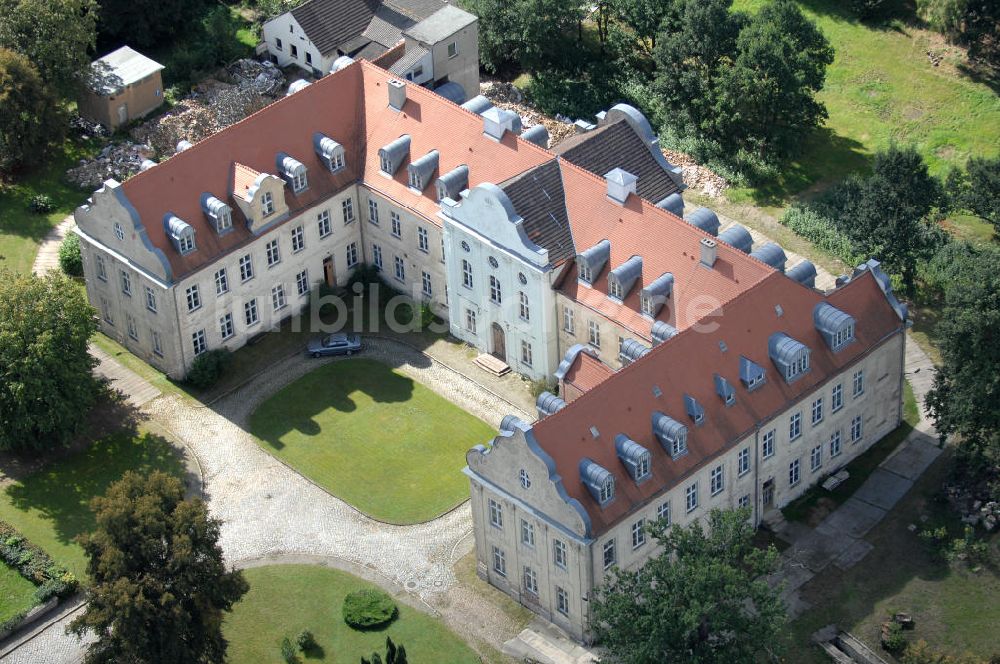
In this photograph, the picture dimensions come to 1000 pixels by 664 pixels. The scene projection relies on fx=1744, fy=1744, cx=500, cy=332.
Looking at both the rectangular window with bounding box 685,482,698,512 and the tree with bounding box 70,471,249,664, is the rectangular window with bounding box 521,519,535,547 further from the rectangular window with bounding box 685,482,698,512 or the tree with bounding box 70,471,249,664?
the tree with bounding box 70,471,249,664

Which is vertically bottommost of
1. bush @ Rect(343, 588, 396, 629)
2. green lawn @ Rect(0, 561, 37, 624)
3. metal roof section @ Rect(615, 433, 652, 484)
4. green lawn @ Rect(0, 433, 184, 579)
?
green lawn @ Rect(0, 561, 37, 624)

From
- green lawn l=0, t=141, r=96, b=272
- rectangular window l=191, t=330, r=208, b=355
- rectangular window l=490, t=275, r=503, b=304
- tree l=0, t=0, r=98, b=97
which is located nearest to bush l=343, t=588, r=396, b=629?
rectangular window l=490, t=275, r=503, b=304

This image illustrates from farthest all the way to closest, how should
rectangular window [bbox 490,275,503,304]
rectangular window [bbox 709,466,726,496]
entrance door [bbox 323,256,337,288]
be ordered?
entrance door [bbox 323,256,337,288] < rectangular window [bbox 490,275,503,304] < rectangular window [bbox 709,466,726,496]

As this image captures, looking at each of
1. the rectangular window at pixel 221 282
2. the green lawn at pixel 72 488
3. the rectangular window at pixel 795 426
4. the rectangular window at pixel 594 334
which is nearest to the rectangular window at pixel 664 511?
the rectangular window at pixel 795 426

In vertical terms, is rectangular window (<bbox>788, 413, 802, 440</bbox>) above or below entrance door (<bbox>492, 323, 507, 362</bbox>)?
above

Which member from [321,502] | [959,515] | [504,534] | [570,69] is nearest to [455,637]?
[504,534]

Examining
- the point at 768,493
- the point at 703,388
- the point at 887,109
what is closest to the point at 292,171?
the point at 703,388

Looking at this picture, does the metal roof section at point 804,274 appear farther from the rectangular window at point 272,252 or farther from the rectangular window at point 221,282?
the rectangular window at point 221,282
